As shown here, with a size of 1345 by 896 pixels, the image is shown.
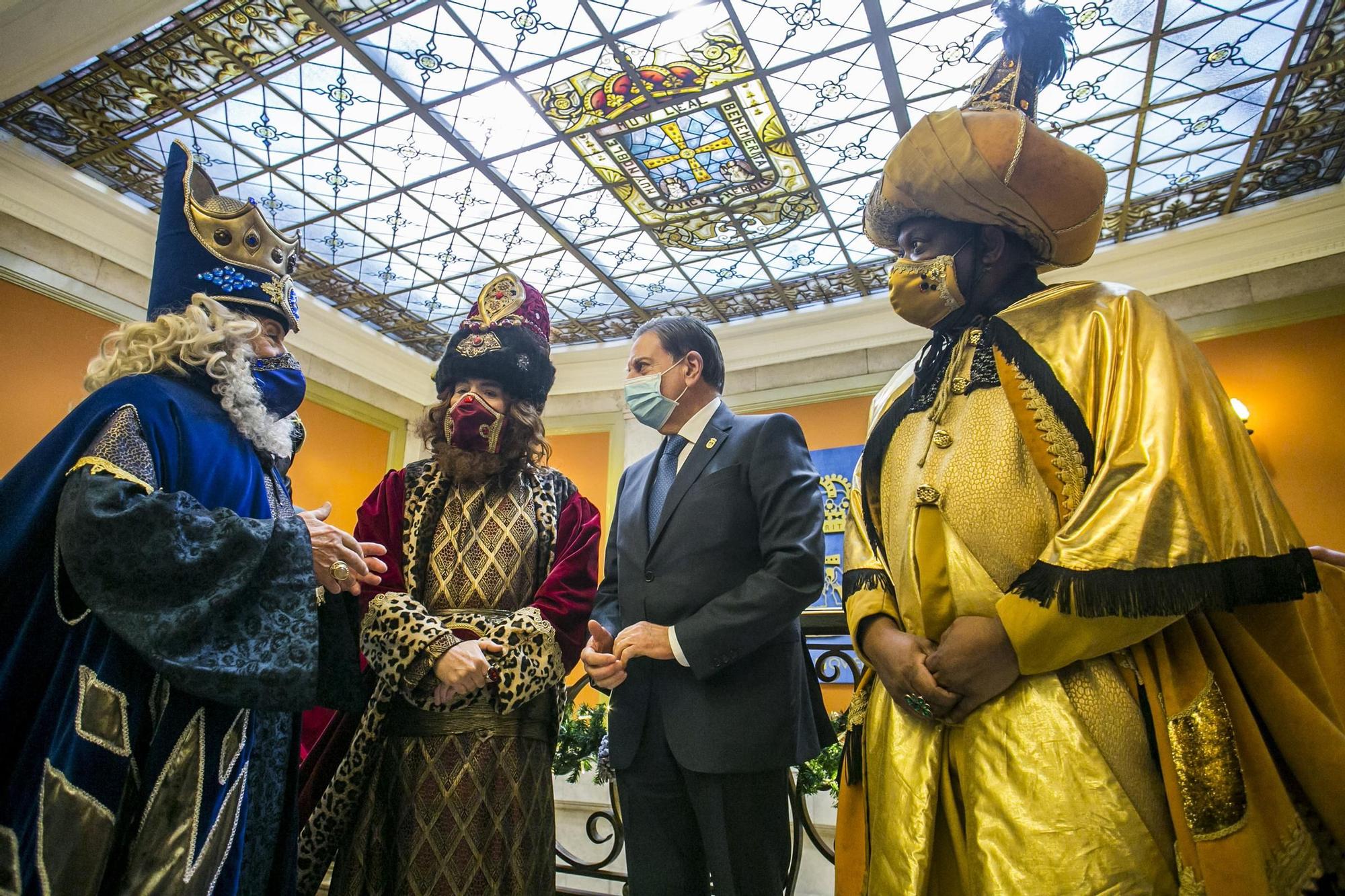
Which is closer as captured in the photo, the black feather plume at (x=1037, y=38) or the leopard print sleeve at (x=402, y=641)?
the black feather plume at (x=1037, y=38)

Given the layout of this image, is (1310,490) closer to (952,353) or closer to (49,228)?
(952,353)

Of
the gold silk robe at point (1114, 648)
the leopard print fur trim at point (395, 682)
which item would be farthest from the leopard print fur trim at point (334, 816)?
the gold silk robe at point (1114, 648)

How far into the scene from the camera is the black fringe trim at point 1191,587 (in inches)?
44.7

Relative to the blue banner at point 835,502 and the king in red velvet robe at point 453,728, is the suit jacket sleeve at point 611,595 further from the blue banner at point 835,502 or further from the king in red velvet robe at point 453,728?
the blue banner at point 835,502

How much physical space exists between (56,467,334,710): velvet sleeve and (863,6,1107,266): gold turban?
5.48 feet

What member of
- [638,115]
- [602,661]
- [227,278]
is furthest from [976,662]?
[638,115]

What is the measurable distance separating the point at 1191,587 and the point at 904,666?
48cm

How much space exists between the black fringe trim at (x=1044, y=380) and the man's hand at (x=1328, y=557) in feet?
1.49

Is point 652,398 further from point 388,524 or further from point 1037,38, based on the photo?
point 1037,38

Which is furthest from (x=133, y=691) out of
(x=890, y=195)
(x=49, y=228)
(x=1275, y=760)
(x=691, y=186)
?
(x=49, y=228)

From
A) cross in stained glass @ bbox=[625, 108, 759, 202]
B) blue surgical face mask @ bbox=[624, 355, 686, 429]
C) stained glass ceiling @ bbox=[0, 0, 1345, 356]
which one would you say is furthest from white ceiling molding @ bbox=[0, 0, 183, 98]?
blue surgical face mask @ bbox=[624, 355, 686, 429]

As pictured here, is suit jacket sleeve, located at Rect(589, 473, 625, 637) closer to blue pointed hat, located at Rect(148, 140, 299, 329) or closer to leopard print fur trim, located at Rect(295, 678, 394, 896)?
leopard print fur trim, located at Rect(295, 678, 394, 896)

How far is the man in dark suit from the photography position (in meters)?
1.72

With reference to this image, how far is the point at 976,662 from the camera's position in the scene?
128cm
